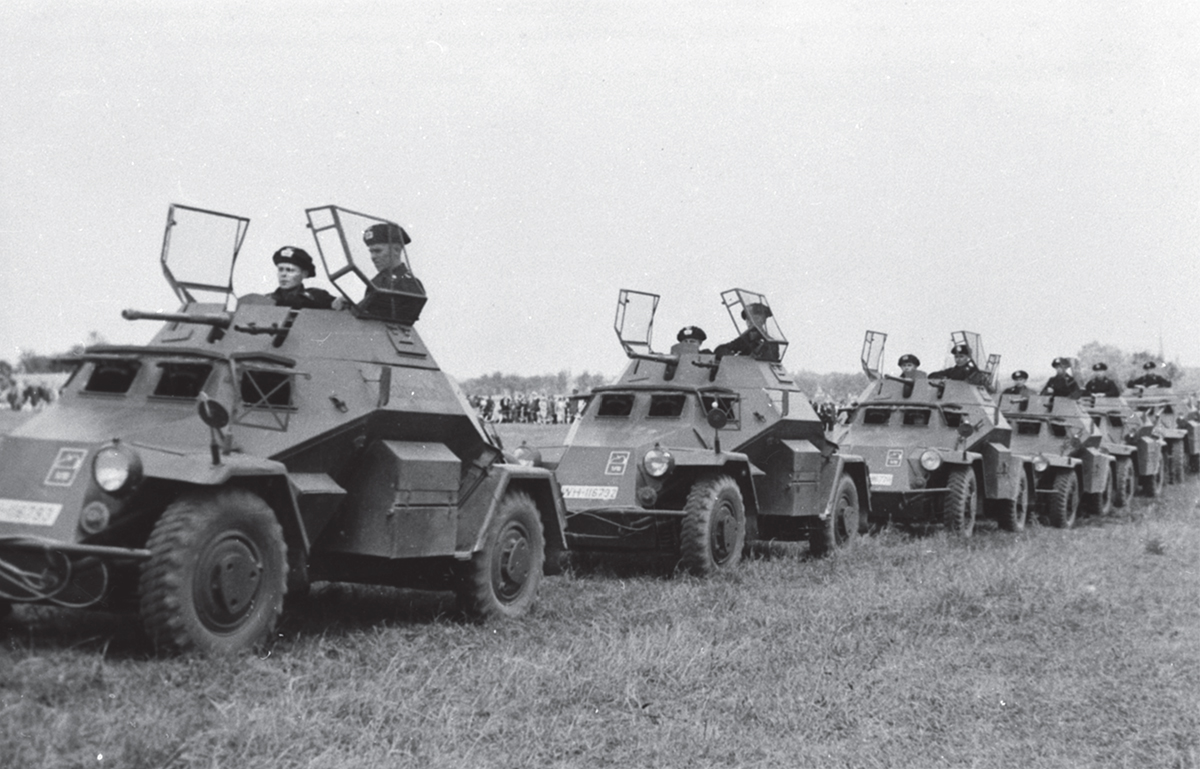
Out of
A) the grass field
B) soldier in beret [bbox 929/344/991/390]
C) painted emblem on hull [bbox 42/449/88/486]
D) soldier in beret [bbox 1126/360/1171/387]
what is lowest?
the grass field

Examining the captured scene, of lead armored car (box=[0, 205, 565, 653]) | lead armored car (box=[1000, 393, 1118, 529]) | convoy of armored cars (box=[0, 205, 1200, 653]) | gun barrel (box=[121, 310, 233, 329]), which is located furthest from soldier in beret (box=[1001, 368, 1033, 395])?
gun barrel (box=[121, 310, 233, 329])

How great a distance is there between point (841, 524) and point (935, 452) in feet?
6.38

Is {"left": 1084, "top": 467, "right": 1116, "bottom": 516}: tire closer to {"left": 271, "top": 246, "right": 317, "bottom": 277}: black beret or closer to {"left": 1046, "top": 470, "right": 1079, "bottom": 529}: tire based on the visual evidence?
{"left": 1046, "top": 470, "right": 1079, "bottom": 529}: tire

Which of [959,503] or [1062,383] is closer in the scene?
[959,503]

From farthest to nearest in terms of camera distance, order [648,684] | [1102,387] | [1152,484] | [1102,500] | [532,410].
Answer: [532,410]
[1102,387]
[1152,484]
[1102,500]
[648,684]

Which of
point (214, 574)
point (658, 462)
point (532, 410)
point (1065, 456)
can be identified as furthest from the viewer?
point (532, 410)

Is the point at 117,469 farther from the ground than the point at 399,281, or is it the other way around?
the point at 399,281

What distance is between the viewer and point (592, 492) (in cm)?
998

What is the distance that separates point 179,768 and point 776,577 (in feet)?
20.7

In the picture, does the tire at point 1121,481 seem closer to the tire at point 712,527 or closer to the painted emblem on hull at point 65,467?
the tire at point 712,527

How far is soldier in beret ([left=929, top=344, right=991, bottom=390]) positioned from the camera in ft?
51.6

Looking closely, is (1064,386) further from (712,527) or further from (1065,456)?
(712,527)

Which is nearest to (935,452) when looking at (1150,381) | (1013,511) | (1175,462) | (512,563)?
(1013,511)

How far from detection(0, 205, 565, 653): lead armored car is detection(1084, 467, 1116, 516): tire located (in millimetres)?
11251
